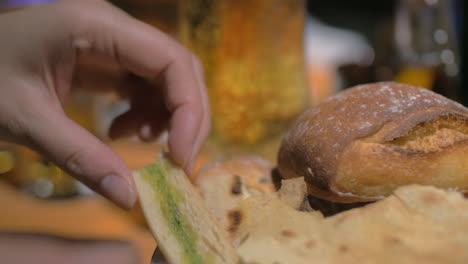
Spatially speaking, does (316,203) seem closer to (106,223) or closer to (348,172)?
(348,172)

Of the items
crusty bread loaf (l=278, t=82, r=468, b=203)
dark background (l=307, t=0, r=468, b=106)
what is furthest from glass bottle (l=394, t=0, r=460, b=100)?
dark background (l=307, t=0, r=468, b=106)

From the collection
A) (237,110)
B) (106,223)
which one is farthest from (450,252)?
(237,110)

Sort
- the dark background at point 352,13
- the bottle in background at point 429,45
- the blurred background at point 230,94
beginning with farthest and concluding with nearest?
the dark background at point 352,13
the bottle in background at point 429,45
the blurred background at point 230,94

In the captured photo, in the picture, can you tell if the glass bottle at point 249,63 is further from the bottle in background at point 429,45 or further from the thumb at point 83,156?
the thumb at point 83,156

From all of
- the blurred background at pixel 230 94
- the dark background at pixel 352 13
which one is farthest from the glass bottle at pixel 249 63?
the dark background at pixel 352 13

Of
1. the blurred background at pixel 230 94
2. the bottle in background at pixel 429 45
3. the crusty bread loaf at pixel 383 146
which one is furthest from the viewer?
the bottle in background at pixel 429 45
